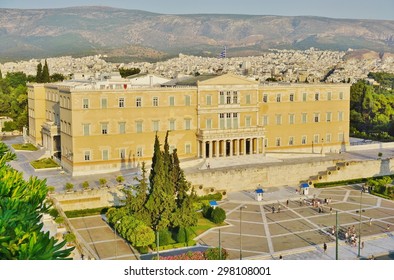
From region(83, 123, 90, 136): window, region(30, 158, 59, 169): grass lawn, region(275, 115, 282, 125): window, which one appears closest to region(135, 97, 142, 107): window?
region(83, 123, 90, 136): window

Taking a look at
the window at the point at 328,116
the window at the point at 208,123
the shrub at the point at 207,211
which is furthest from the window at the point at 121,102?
the window at the point at 328,116

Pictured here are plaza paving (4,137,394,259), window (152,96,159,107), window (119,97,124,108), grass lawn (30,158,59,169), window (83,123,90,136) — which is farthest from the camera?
window (152,96,159,107)

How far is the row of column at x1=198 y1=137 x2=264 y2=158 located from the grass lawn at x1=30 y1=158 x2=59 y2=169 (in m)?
7.98

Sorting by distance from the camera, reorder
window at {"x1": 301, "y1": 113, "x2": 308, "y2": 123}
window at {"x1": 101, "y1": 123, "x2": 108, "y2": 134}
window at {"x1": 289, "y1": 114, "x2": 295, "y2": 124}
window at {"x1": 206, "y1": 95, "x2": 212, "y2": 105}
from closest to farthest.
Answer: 1. window at {"x1": 101, "y1": 123, "x2": 108, "y2": 134}
2. window at {"x1": 206, "y1": 95, "x2": 212, "y2": 105}
3. window at {"x1": 289, "y1": 114, "x2": 295, "y2": 124}
4. window at {"x1": 301, "y1": 113, "x2": 308, "y2": 123}

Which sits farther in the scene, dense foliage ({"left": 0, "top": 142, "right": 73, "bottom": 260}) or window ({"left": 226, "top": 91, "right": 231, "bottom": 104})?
window ({"left": 226, "top": 91, "right": 231, "bottom": 104})

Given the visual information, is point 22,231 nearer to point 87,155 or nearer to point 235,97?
point 87,155

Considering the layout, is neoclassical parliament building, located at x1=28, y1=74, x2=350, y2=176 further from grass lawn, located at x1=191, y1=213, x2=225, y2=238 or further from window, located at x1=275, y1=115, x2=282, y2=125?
grass lawn, located at x1=191, y1=213, x2=225, y2=238

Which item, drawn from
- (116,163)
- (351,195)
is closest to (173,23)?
(116,163)

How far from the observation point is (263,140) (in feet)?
102

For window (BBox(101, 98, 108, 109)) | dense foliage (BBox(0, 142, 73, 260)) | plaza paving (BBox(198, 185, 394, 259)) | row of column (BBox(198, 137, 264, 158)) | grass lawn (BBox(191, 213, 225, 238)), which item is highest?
window (BBox(101, 98, 108, 109))

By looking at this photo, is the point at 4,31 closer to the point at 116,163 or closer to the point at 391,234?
the point at 116,163

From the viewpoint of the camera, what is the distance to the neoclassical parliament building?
27.3 m

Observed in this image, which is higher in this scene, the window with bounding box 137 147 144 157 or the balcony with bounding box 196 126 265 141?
the balcony with bounding box 196 126 265 141

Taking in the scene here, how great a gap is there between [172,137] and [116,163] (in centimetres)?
342
